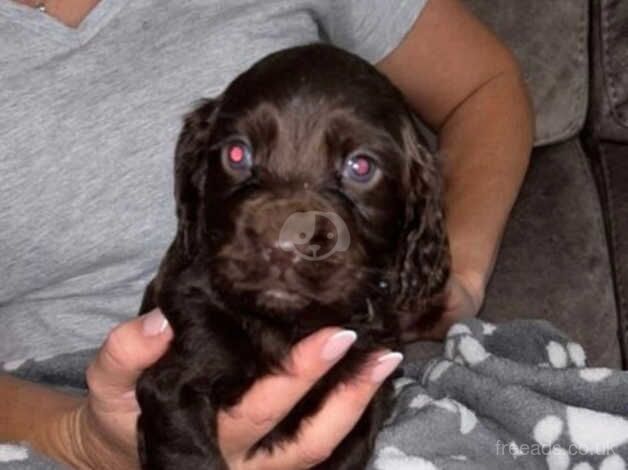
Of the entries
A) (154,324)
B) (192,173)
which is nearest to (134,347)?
(154,324)

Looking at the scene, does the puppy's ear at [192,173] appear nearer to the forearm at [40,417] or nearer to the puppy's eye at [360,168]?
the puppy's eye at [360,168]

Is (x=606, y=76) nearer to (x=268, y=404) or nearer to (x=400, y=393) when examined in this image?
(x=400, y=393)

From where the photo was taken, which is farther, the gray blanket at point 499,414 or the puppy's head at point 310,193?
the gray blanket at point 499,414

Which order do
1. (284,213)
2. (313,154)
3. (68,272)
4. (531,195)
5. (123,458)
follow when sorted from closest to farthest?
(284,213) < (313,154) < (123,458) < (68,272) < (531,195)

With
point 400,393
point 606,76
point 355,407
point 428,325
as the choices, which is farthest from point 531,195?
point 355,407

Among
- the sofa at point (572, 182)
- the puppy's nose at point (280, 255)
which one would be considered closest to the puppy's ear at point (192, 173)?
the puppy's nose at point (280, 255)

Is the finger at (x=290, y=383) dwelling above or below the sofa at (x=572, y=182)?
above

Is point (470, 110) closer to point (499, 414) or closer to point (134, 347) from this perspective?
point (499, 414)
